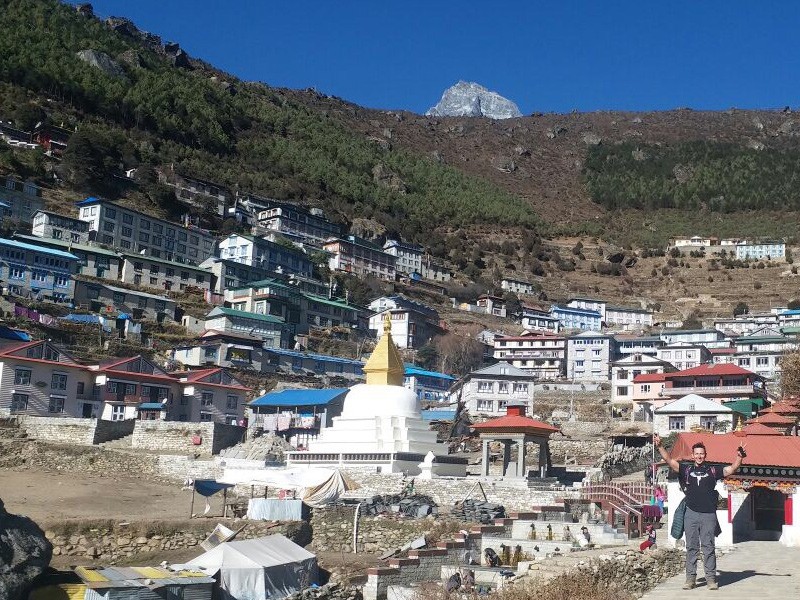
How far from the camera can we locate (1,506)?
17250 mm

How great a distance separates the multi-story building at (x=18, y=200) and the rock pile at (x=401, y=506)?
2128 inches

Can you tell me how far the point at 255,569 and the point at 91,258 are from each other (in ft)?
174

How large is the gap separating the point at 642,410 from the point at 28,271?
39089 millimetres

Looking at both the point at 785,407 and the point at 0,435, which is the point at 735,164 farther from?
the point at 0,435

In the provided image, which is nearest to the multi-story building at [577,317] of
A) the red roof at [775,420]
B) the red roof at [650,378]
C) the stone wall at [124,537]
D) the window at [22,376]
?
the red roof at [650,378]

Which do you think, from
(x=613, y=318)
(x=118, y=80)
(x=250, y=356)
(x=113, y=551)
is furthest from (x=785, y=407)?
(x=118, y=80)

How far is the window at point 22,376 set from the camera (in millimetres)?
41562

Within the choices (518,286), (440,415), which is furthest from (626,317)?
(440,415)

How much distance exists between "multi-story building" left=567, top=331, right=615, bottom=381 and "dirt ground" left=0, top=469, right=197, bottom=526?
49346 millimetres

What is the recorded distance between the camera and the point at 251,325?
67188 mm

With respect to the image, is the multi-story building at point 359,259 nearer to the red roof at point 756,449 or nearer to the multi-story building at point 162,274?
the multi-story building at point 162,274

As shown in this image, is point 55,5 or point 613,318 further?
point 55,5

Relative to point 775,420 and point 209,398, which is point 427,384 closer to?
point 209,398

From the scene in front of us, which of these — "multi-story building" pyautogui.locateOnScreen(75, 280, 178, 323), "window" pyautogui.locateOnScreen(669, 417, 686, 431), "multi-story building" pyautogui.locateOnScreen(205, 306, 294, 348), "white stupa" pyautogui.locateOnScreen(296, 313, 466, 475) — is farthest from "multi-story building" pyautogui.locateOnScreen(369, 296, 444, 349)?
"white stupa" pyautogui.locateOnScreen(296, 313, 466, 475)
